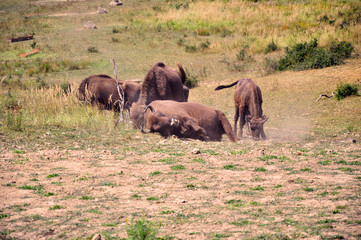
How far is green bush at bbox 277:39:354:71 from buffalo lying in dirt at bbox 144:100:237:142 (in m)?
8.58

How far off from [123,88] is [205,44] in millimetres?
12673

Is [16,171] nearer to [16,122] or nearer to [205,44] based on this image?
[16,122]

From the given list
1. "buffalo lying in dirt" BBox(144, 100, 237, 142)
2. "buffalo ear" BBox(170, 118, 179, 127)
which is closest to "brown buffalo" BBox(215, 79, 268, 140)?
"buffalo lying in dirt" BBox(144, 100, 237, 142)

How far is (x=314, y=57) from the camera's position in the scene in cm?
1862

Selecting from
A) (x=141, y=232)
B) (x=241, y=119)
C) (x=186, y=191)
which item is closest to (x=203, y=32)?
(x=241, y=119)

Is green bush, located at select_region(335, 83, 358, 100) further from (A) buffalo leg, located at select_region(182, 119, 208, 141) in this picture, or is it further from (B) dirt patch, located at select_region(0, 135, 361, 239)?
(B) dirt patch, located at select_region(0, 135, 361, 239)

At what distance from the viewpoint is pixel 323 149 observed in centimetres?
817

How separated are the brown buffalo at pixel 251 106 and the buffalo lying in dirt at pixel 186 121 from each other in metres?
0.75

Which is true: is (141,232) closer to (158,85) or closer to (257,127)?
(257,127)

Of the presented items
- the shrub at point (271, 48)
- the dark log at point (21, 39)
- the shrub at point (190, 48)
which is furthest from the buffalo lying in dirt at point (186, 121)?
the dark log at point (21, 39)

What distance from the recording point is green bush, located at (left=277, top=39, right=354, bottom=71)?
714 inches

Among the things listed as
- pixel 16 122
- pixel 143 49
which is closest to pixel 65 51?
pixel 143 49

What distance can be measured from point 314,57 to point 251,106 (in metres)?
7.97

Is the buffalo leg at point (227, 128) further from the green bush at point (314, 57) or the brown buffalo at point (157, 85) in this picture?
the green bush at point (314, 57)
